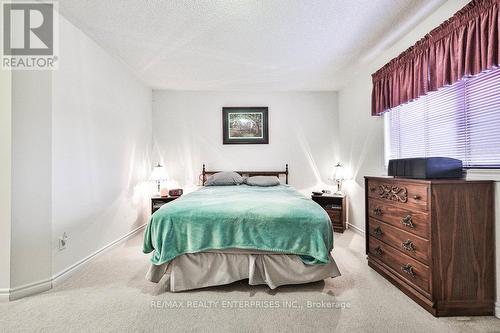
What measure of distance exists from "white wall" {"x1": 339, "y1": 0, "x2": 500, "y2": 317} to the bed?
183 centimetres

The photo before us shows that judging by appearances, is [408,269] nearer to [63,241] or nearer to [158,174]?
[63,241]

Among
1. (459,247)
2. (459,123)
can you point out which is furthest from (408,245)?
(459,123)

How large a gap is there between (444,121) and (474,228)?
104cm

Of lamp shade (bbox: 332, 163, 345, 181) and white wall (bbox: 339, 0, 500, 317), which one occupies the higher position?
white wall (bbox: 339, 0, 500, 317)

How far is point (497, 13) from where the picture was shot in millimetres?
1599

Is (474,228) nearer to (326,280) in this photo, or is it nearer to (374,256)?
(374,256)

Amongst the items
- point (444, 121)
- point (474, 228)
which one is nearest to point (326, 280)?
point (474, 228)

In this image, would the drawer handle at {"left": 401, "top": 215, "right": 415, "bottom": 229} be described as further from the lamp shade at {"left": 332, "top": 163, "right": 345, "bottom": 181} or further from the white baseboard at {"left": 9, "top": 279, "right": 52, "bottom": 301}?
the white baseboard at {"left": 9, "top": 279, "right": 52, "bottom": 301}

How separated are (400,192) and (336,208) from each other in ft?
6.42

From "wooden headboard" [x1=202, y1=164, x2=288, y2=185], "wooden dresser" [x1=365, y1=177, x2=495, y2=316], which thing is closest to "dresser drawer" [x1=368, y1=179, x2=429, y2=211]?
"wooden dresser" [x1=365, y1=177, x2=495, y2=316]

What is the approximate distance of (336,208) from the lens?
392cm

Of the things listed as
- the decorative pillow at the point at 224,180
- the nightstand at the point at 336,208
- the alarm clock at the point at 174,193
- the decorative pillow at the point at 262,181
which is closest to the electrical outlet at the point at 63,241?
the alarm clock at the point at 174,193

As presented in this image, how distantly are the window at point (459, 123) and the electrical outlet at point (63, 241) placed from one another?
12.3 ft

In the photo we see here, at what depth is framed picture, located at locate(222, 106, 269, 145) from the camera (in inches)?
176
